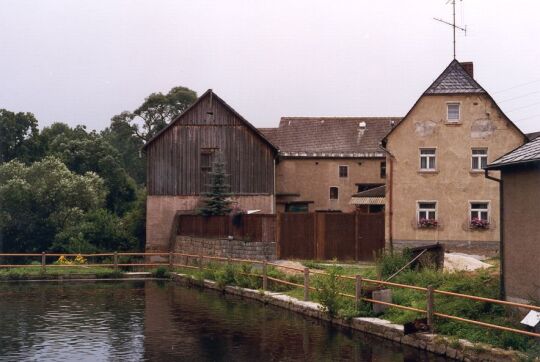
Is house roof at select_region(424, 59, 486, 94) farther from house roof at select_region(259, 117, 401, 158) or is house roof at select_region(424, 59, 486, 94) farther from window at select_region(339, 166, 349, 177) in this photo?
window at select_region(339, 166, 349, 177)

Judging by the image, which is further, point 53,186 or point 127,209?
point 127,209

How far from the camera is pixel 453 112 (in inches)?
1399

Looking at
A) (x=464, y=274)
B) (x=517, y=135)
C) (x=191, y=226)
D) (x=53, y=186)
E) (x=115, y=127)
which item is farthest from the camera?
(x=115, y=127)

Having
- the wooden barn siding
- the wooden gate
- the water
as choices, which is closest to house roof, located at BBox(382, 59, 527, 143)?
the wooden gate

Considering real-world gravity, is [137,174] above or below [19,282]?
above

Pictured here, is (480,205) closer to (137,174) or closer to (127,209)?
(127,209)

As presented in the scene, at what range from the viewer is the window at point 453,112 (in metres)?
35.4

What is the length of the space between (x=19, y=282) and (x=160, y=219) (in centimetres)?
1155

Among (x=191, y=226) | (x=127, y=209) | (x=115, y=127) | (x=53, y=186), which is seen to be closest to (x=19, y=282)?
(x=191, y=226)

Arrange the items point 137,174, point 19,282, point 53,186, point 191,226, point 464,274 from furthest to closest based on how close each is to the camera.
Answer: point 137,174, point 53,186, point 191,226, point 19,282, point 464,274

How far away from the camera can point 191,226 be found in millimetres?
37938

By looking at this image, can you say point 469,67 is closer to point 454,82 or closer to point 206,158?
point 454,82

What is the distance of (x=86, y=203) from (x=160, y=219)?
31.9 feet

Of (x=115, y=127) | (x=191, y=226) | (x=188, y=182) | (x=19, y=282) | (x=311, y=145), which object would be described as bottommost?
(x=19, y=282)
